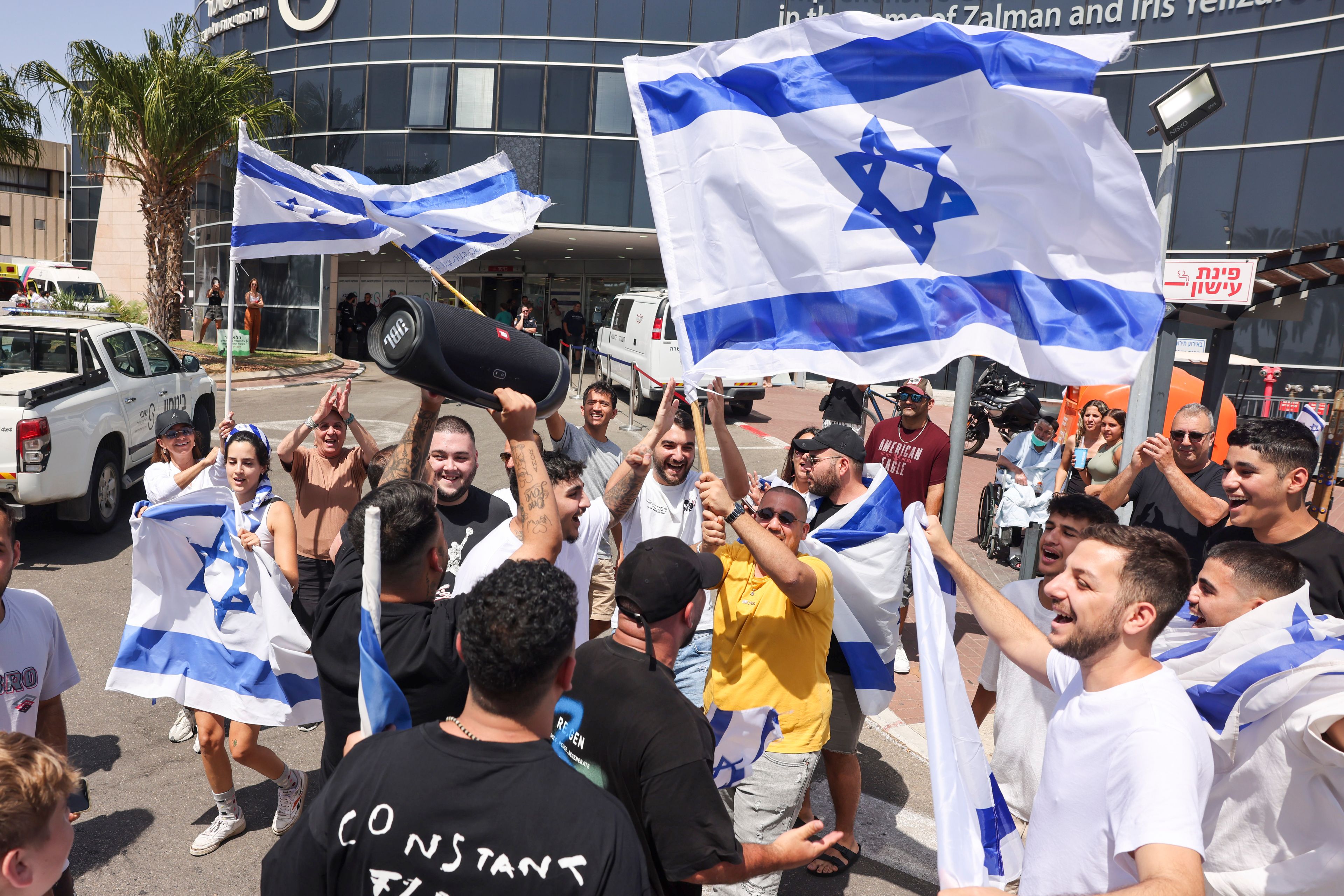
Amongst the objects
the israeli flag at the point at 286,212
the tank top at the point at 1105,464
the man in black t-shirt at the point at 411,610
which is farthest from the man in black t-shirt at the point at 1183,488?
the israeli flag at the point at 286,212

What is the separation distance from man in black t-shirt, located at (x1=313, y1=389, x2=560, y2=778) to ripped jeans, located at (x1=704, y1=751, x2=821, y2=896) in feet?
4.26

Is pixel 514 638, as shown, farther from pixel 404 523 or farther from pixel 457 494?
pixel 457 494

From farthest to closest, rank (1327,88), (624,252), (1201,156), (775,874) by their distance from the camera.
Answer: (624,252) < (1201,156) < (1327,88) < (775,874)

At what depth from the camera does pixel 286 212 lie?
614 cm

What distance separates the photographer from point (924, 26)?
3627mm

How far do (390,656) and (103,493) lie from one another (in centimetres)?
775

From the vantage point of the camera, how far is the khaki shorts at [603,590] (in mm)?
5387

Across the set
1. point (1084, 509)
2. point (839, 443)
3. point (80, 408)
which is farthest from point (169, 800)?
point (80, 408)

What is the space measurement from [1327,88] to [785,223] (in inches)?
848

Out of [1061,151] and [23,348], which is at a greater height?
[1061,151]

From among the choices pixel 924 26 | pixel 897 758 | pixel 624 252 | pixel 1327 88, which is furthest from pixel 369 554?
pixel 624 252

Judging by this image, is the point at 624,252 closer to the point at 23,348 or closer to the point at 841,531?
the point at 23,348

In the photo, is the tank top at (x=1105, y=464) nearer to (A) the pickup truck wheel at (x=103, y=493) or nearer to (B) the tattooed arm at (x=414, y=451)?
(B) the tattooed arm at (x=414, y=451)

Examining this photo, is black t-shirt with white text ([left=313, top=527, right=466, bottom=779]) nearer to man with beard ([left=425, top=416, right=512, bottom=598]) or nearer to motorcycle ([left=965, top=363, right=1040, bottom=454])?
man with beard ([left=425, top=416, right=512, bottom=598])
